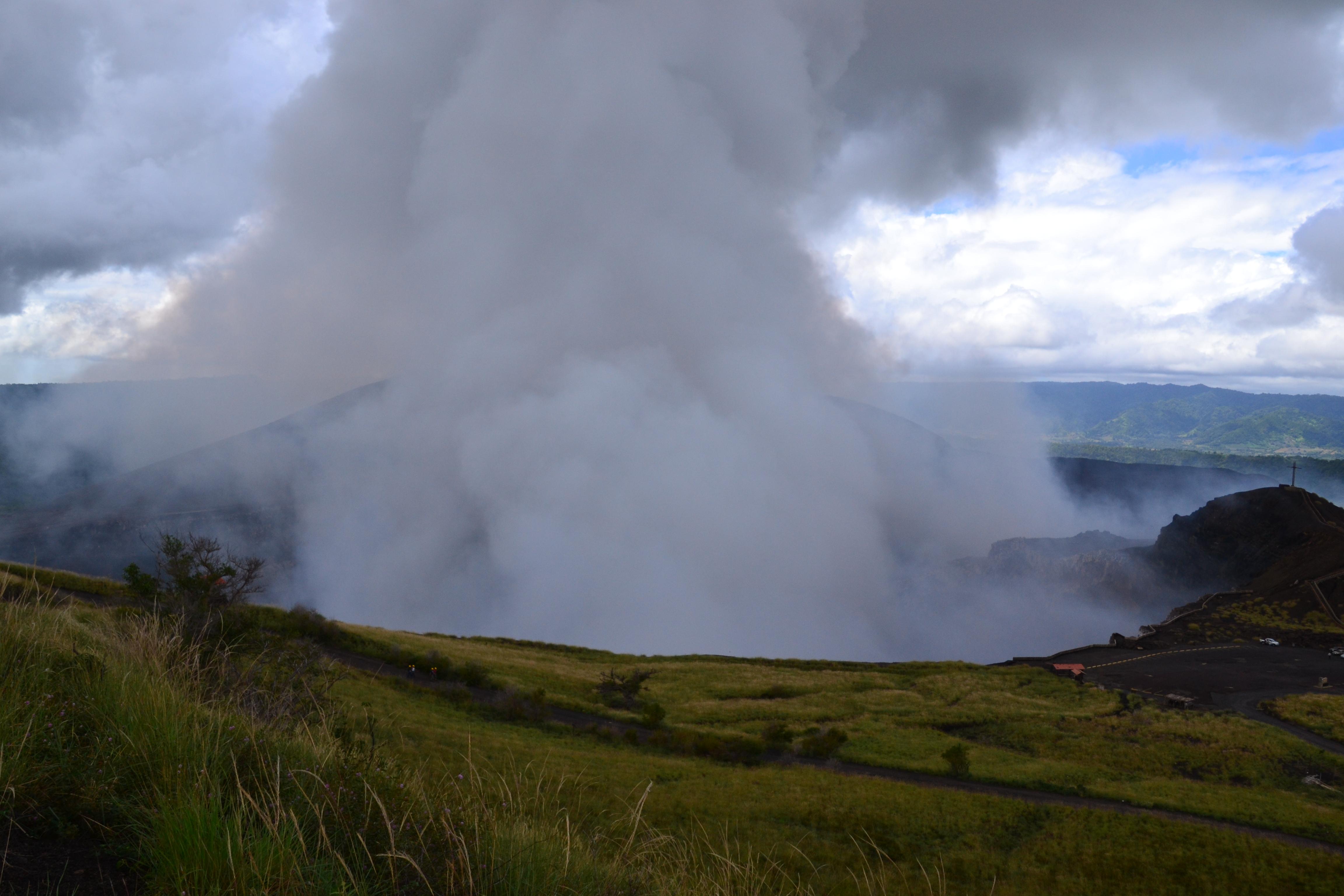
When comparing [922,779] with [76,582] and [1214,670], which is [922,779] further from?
[76,582]

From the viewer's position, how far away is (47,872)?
3.74 m

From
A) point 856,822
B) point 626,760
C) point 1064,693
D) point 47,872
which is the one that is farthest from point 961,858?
point 1064,693

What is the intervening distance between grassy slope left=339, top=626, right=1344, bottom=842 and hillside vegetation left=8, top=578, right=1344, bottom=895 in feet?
0.78

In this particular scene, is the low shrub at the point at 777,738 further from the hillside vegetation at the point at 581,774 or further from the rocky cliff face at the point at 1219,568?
the rocky cliff face at the point at 1219,568

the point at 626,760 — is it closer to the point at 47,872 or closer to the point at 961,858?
the point at 961,858

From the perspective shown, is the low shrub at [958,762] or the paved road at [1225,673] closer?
the low shrub at [958,762]

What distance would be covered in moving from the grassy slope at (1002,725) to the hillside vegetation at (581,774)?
237 mm

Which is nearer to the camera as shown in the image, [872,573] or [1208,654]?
[1208,654]

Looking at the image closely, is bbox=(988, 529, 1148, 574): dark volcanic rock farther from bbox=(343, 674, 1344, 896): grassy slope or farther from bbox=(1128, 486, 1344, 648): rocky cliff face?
bbox=(343, 674, 1344, 896): grassy slope

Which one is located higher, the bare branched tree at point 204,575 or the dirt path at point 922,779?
the bare branched tree at point 204,575

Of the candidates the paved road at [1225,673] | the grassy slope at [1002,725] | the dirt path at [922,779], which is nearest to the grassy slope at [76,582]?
the dirt path at [922,779]

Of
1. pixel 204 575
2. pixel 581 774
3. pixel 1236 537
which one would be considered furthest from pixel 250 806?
pixel 1236 537

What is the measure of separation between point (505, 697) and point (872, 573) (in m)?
166

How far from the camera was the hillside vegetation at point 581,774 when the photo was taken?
411 cm
